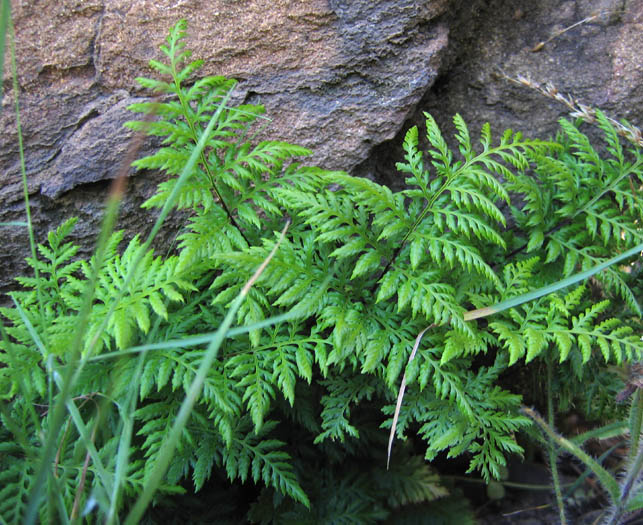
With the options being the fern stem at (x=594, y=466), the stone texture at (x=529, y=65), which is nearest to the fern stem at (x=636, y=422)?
the fern stem at (x=594, y=466)

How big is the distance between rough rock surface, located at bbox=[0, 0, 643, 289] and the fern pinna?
0.34 meters

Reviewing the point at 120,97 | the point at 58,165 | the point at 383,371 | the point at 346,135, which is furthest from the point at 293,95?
the point at 383,371

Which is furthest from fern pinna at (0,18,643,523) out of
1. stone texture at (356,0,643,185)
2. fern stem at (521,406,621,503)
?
stone texture at (356,0,643,185)

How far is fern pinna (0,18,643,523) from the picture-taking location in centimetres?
202

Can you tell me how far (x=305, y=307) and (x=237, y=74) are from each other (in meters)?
1.36

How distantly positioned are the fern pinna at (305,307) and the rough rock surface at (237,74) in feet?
1.12

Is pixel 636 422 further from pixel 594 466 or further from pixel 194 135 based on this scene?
pixel 194 135

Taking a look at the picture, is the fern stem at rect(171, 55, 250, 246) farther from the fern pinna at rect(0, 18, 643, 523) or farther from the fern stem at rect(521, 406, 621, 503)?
the fern stem at rect(521, 406, 621, 503)

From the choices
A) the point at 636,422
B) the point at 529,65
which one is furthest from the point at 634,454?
the point at 529,65

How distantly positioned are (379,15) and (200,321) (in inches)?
65.6

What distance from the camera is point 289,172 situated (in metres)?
2.35

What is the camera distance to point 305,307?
1.87 meters

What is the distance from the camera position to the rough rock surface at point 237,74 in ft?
8.50

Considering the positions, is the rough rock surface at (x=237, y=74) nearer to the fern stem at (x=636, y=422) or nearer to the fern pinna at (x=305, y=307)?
the fern pinna at (x=305, y=307)
